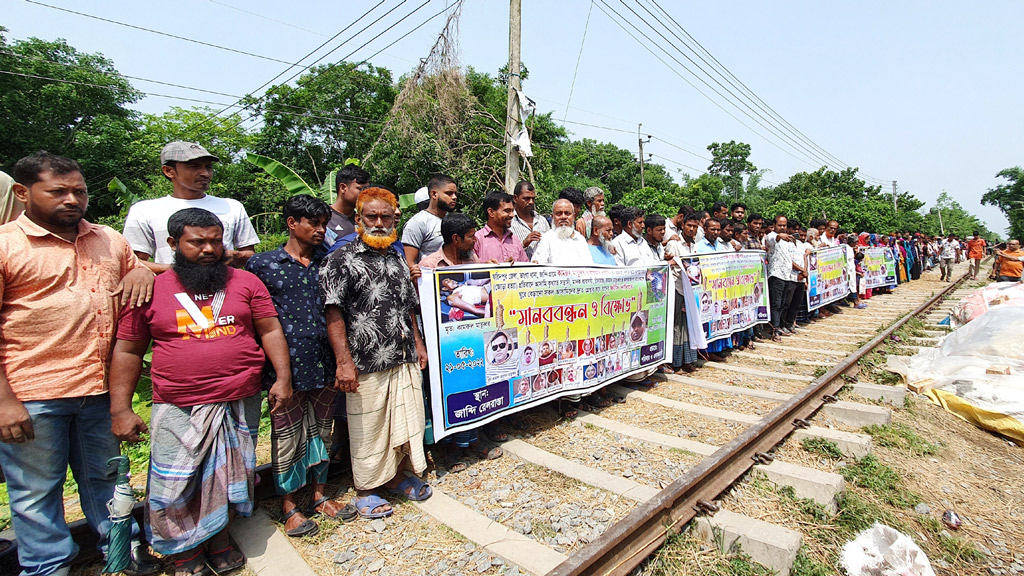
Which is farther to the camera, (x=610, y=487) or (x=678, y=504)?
(x=610, y=487)

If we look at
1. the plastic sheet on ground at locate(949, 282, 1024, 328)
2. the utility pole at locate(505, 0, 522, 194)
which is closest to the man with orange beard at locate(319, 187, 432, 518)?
the utility pole at locate(505, 0, 522, 194)

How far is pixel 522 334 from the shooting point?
11.9 feet

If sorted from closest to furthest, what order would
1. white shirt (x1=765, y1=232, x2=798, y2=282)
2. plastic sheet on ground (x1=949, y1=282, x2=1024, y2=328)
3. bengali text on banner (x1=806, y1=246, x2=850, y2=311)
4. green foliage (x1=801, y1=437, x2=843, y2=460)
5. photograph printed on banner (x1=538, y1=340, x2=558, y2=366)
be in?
green foliage (x1=801, y1=437, x2=843, y2=460) → photograph printed on banner (x1=538, y1=340, x2=558, y2=366) → plastic sheet on ground (x1=949, y1=282, x2=1024, y2=328) → white shirt (x1=765, y1=232, x2=798, y2=282) → bengali text on banner (x1=806, y1=246, x2=850, y2=311)

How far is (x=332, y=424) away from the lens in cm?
294

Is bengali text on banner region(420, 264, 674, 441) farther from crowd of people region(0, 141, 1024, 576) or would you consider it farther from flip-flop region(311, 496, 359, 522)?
flip-flop region(311, 496, 359, 522)

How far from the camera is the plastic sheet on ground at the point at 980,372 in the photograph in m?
4.20

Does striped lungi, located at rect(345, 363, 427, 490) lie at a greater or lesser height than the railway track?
greater

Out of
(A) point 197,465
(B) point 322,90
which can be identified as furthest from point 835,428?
(B) point 322,90

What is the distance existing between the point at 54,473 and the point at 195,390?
0.70 meters

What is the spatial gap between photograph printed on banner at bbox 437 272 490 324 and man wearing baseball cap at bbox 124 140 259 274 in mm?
1295

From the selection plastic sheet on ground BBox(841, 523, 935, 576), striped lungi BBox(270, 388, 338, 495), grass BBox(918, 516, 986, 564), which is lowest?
grass BBox(918, 516, 986, 564)

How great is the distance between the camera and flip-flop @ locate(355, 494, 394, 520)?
270 cm

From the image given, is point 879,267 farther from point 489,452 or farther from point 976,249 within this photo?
point 489,452

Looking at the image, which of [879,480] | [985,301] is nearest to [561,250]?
[879,480]
